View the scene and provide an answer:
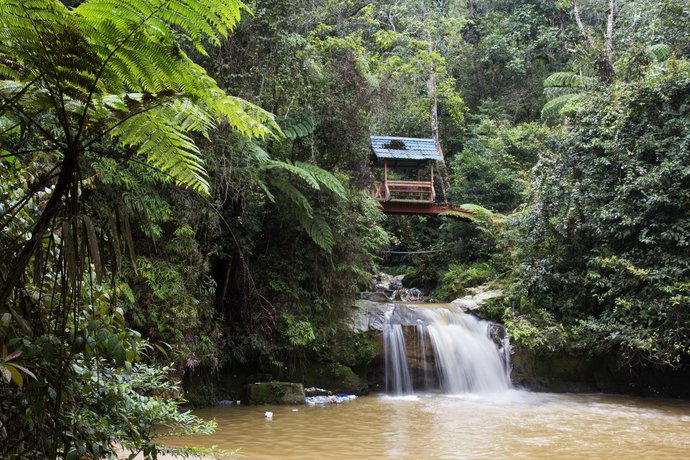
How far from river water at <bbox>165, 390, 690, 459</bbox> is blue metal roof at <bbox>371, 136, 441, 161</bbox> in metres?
9.92

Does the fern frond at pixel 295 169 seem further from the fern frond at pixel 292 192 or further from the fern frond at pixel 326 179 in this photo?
the fern frond at pixel 292 192

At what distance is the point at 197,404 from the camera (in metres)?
8.70

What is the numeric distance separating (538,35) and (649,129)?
1664cm

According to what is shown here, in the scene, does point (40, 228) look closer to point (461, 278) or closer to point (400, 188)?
point (461, 278)

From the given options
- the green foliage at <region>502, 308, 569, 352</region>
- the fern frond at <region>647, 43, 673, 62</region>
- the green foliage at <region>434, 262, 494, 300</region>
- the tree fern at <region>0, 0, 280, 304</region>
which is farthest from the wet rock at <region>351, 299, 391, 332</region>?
the tree fern at <region>0, 0, 280, 304</region>

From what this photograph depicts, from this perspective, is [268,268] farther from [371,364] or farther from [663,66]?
[663,66]

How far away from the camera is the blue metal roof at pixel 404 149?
18.4m

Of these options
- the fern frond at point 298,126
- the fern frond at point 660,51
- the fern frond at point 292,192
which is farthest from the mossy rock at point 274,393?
the fern frond at point 660,51

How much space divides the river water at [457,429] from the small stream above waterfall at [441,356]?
0.65m

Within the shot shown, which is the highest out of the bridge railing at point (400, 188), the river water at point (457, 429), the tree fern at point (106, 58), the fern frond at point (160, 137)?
the bridge railing at point (400, 188)

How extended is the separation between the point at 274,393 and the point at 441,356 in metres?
3.73

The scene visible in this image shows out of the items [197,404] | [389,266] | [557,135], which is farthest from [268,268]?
[389,266]

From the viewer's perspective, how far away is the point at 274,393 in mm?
9133

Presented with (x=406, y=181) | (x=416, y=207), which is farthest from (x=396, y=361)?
(x=406, y=181)
